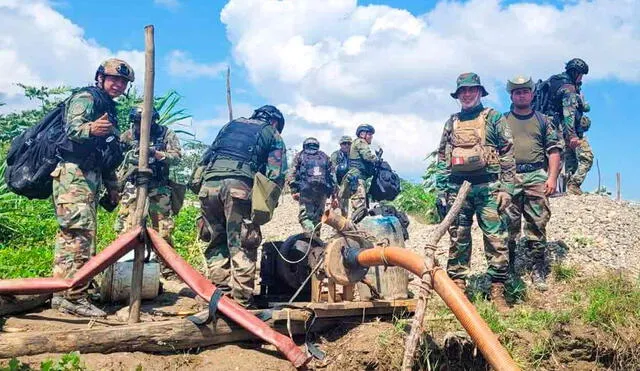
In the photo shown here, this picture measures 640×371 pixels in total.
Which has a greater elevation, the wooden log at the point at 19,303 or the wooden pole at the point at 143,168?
the wooden pole at the point at 143,168

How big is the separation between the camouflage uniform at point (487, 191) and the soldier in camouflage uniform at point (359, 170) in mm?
4384

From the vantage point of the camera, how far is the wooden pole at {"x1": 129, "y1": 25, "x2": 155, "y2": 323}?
470 cm

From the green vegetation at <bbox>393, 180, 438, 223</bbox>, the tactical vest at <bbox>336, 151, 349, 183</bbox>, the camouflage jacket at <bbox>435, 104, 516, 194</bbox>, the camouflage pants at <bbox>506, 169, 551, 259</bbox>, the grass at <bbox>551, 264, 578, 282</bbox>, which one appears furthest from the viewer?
the green vegetation at <bbox>393, 180, 438, 223</bbox>

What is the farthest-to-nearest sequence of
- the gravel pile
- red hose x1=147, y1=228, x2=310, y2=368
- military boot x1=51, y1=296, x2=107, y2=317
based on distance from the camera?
1. the gravel pile
2. military boot x1=51, y1=296, x2=107, y2=317
3. red hose x1=147, y1=228, x2=310, y2=368

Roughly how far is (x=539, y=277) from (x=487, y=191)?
64.3 inches

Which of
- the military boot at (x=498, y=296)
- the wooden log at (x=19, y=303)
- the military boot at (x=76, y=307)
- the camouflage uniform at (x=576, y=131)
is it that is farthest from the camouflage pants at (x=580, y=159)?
the wooden log at (x=19, y=303)

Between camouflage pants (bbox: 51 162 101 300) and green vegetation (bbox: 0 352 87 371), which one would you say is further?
camouflage pants (bbox: 51 162 101 300)

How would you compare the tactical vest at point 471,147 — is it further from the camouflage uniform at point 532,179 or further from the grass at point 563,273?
the grass at point 563,273

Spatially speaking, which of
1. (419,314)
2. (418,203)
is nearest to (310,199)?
(418,203)

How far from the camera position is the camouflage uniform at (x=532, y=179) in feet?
22.1

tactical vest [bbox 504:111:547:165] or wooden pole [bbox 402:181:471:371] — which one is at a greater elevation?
tactical vest [bbox 504:111:547:165]

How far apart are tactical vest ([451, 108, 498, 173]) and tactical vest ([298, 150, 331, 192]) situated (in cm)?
393

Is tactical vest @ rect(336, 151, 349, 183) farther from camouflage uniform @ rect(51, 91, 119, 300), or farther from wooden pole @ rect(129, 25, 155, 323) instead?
wooden pole @ rect(129, 25, 155, 323)

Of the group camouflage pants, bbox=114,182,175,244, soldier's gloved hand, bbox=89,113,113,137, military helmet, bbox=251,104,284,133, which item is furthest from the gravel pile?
soldier's gloved hand, bbox=89,113,113,137
